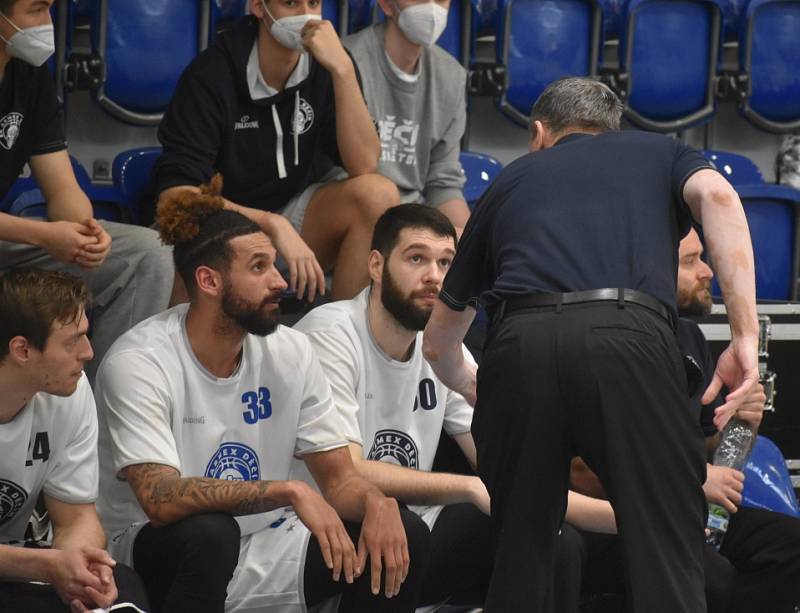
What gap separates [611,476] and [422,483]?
1.05 meters

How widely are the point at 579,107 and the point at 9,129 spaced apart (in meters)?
1.73

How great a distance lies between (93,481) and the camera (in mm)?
3156

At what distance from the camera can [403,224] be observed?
3938 millimetres

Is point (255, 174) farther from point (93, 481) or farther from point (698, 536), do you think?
point (698, 536)

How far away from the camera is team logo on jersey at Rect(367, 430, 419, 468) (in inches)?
149

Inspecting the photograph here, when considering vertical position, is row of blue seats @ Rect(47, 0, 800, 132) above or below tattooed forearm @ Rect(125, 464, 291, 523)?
above

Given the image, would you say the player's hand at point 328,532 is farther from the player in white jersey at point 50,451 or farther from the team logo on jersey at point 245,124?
the team logo on jersey at point 245,124

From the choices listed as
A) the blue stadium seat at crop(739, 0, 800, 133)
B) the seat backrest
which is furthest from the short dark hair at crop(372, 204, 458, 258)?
the blue stadium seat at crop(739, 0, 800, 133)

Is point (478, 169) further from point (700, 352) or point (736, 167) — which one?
point (700, 352)

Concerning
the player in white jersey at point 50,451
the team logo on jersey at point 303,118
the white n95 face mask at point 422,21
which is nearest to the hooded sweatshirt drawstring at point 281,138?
the team logo on jersey at point 303,118

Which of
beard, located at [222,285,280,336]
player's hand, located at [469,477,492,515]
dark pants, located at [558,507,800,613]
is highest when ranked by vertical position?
beard, located at [222,285,280,336]

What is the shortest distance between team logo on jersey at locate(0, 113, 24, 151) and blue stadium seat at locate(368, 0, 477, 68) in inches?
77.9

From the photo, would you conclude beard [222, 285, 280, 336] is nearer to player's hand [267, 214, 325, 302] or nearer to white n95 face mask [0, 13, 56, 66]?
→ player's hand [267, 214, 325, 302]

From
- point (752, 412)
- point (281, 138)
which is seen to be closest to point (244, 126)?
point (281, 138)
